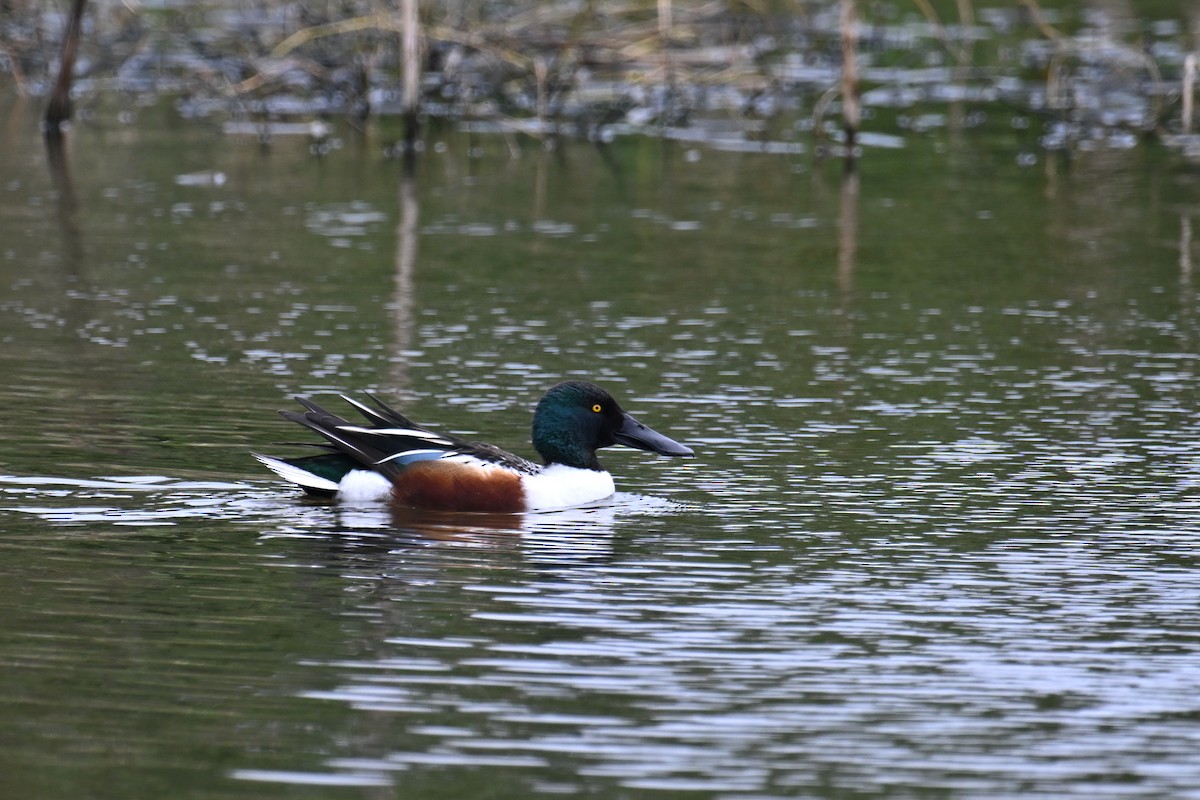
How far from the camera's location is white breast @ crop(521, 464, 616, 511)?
10438 mm

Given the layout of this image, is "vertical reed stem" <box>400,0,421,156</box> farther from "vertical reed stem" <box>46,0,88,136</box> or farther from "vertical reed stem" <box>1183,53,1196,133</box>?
"vertical reed stem" <box>1183,53,1196,133</box>

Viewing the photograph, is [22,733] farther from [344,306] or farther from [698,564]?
[344,306]

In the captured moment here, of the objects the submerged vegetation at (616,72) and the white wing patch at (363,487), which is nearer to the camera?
the white wing patch at (363,487)

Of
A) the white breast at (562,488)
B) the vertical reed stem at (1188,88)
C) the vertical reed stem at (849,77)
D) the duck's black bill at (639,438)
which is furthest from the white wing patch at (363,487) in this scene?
the vertical reed stem at (1188,88)

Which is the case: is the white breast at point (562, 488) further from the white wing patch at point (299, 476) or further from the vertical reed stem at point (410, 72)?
the vertical reed stem at point (410, 72)

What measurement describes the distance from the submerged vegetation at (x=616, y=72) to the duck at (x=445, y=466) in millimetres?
14432

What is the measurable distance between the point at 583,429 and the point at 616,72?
20958 millimetres

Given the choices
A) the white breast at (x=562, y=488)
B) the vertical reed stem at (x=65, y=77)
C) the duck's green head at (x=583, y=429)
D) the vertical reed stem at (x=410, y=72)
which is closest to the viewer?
the white breast at (x=562, y=488)

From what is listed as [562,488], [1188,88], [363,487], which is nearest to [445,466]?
[363,487]

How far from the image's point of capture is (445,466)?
403 inches

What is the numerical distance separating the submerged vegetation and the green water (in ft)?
22.5

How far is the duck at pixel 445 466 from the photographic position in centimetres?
1025

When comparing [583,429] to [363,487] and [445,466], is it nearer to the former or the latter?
[445,466]

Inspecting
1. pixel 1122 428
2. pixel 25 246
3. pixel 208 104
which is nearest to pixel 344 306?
pixel 25 246
